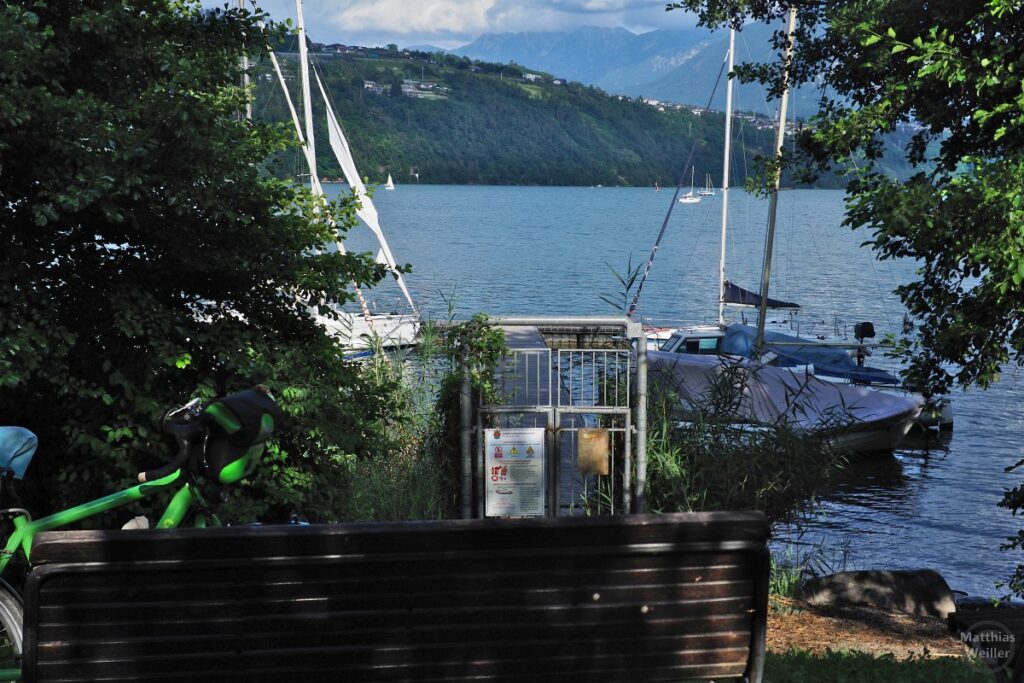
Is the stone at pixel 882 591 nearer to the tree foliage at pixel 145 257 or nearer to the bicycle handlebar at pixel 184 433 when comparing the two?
the tree foliage at pixel 145 257

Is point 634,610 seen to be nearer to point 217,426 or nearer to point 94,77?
point 217,426

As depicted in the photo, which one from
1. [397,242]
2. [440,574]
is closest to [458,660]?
[440,574]

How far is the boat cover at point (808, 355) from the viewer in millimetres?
32625

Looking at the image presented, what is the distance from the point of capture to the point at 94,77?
7.88 m

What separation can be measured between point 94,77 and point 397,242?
3933 inches

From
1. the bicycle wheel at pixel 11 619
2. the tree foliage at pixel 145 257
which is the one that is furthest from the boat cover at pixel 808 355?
the bicycle wheel at pixel 11 619

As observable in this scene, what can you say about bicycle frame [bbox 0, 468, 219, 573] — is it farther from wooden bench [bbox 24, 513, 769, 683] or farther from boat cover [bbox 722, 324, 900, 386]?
boat cover [bbox 722, 324, 900, 386]

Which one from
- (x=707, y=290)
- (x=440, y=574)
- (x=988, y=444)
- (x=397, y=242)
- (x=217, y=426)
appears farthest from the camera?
(x=397, y=242)

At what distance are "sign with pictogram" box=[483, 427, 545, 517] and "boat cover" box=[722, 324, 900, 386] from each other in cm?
2258

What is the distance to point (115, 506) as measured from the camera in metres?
4.31

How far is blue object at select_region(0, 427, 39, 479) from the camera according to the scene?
13.9ft

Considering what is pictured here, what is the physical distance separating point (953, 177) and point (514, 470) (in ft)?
14.0

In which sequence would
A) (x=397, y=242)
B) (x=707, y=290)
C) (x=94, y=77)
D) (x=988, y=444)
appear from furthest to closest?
1. (x=397, y=242)
2. (x=707, y=290)
3. (x=988, y=444)
4. (x=94, y=77)

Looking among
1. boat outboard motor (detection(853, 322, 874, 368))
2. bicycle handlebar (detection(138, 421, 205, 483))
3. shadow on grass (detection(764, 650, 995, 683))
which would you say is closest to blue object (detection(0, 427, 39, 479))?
bicycle handlebar (detection(138, 421, 205, 483))
